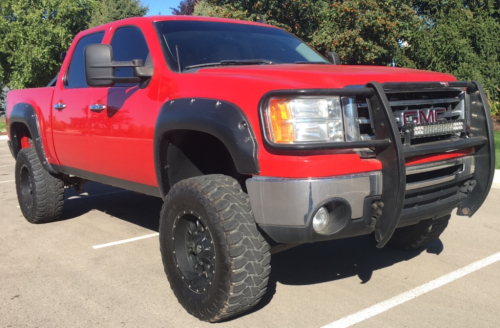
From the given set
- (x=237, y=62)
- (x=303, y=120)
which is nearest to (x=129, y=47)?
(x=237, y=62)

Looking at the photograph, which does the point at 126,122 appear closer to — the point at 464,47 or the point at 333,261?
the point at 333,261

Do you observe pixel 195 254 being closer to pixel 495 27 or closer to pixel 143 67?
pixel 143 67

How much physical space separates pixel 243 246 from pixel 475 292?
187 centimetres

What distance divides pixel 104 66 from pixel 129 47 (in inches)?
30.2

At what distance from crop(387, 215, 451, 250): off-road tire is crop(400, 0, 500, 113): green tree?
11097mm

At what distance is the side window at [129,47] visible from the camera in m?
4.25

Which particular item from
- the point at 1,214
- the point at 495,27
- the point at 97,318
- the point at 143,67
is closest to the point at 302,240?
the point at 97,318

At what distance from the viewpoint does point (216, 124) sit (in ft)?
10.5

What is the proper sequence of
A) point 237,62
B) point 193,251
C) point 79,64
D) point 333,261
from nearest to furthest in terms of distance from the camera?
point 193,251, point 237,62, point 333,261, point 79,64

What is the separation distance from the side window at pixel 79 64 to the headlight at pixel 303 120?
2.66 meters

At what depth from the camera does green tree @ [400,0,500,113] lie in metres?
14.7

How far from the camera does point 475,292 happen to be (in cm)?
383

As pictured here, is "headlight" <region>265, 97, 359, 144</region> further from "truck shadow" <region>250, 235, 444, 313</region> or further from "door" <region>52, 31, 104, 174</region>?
"door" <region>52, 31, 104, 174</region>

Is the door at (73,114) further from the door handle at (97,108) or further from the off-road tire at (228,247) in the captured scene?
the off-road tire at (228,247)
